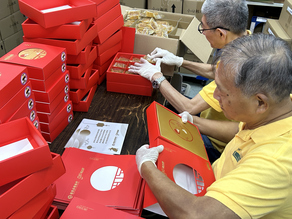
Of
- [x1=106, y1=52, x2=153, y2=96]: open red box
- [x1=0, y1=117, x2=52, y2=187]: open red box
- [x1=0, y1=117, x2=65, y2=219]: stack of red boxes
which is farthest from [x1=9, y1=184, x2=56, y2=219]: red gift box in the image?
[x1=106, y1=52, x2=153, y2=96]: open red box

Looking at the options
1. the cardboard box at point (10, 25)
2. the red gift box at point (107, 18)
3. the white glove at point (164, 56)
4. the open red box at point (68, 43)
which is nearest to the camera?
the open red box at point (68, 43)

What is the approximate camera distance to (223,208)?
0.79 metres

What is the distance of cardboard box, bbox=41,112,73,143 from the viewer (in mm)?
1374

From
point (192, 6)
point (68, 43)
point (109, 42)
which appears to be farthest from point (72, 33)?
point (192, 6)

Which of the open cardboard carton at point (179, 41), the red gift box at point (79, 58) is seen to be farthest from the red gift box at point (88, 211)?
the open cardboard carton at point (179, 41)

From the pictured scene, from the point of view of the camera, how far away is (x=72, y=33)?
4.75ft

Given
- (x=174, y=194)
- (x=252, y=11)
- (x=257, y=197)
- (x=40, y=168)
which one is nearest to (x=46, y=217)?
(x=40, y=168)

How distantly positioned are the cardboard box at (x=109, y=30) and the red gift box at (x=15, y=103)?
2.39 feet

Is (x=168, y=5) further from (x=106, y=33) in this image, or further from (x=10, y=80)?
(x=10, y=80)

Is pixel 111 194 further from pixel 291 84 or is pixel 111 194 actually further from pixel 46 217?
pixel 291 84

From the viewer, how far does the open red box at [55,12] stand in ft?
4.47

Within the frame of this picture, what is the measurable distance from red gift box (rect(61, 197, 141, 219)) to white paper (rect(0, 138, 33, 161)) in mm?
253

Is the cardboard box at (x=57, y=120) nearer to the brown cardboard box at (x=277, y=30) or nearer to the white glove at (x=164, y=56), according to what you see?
the white glove at (x=164, y=56)

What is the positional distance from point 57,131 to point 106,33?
0.78 meters
